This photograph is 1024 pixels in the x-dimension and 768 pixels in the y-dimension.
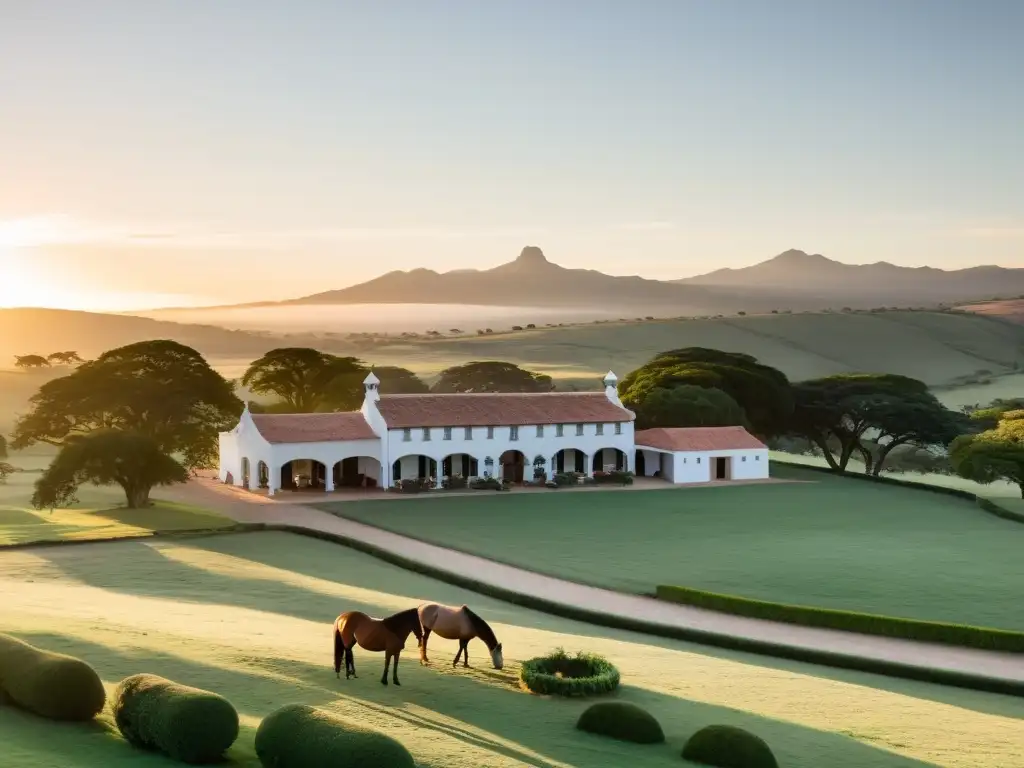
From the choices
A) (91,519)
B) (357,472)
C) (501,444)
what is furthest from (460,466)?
(91,519)

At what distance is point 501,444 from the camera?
77625 mm

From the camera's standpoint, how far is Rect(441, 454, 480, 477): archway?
7706 cm

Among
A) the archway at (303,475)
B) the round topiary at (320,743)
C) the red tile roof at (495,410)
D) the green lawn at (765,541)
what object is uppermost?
the red tile roof at (495,410)

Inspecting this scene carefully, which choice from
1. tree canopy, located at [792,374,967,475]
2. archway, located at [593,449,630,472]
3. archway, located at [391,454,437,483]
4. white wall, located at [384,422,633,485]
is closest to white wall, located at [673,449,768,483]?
white wall, located at [384,422,633,485]

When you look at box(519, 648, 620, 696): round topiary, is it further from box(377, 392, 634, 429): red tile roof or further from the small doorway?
the small doorway

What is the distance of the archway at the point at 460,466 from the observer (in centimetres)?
7706

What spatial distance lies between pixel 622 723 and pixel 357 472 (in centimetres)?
5755

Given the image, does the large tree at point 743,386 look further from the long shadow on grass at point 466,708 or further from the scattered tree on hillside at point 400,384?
the long shadow on grass at point 466,708

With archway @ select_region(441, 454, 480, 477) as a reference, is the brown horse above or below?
above

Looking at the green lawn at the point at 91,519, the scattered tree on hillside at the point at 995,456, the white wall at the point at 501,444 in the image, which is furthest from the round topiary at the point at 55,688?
the scattered tree on hillside at the point at 995,456

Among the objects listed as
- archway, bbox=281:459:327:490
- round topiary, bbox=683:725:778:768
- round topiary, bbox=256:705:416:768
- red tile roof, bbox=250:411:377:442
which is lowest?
archway, bbox=281:459:327:490

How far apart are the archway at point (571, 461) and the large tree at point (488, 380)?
43.1m

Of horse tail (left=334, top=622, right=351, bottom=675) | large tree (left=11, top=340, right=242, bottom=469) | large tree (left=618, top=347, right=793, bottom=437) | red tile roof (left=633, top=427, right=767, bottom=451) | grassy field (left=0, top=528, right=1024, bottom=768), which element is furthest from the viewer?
large tree (left=618, top=347, right=793, bottom=437)

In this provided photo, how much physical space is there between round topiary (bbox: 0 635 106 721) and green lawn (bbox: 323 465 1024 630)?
2740 centimetres
